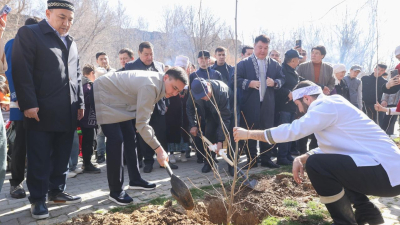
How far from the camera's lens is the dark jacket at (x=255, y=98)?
5.14m

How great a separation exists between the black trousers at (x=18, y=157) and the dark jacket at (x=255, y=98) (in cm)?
332

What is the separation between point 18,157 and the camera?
3625 millimetres

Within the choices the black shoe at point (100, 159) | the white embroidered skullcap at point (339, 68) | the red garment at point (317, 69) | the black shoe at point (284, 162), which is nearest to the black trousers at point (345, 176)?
the black shoe at point (284, 162)

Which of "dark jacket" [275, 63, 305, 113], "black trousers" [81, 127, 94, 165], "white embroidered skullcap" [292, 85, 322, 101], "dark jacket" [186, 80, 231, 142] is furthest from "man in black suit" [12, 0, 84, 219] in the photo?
"dark jacket" [275, 63, 305, 113]

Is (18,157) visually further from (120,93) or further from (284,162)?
(284,162)

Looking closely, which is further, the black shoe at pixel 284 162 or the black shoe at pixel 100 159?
the black shoe at pixel 100 159

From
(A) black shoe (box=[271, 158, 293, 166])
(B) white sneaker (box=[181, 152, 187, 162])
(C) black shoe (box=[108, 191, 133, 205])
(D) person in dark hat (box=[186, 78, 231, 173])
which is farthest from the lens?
(B) white sneaker (box=[181, 152, 187, 162])

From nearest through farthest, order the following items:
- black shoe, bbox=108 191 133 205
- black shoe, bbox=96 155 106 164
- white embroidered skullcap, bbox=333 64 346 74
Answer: black shoe, bbox=108 191 133 205 < black shoe, bbox=96 155 106 164 < white embroidered skullcap, bbox=333 64 346 74

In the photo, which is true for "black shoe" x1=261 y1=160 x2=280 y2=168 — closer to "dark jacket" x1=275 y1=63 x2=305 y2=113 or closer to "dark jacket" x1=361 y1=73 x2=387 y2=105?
"dark jacket" x1=275 y1=63 x2=305 y2=113

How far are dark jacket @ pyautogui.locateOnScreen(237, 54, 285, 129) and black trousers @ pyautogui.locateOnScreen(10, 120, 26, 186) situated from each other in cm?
332

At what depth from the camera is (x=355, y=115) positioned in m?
2.59

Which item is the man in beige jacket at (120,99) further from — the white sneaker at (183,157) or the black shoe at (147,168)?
the white sneaker at (183,157)

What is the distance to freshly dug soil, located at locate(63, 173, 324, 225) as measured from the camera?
2819mm

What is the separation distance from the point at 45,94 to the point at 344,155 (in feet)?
9.72
